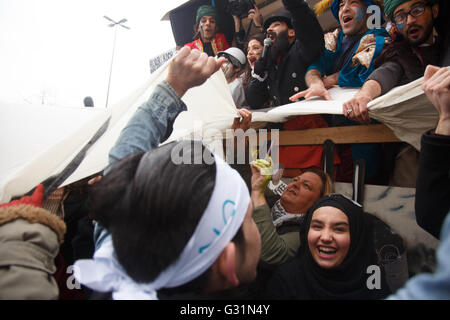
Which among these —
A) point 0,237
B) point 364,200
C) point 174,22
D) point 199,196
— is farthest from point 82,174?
point 174,22

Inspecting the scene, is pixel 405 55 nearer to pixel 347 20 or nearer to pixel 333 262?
pixel 347 20

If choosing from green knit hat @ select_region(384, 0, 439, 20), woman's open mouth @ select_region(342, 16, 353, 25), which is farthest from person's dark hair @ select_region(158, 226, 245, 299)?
woman's open mouth @ select_region(342, 16, 353, 25)

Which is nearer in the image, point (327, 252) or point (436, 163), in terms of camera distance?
point (436, 163)

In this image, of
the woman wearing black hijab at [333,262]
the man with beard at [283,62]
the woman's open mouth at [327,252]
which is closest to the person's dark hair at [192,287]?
the woman wearing black hijab at [333,262]

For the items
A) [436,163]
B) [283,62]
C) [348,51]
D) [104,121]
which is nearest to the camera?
[436,163]

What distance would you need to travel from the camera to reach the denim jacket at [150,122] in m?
0.85

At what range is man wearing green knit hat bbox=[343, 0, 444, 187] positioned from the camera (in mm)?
1295

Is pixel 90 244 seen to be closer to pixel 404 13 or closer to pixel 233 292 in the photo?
pixel 233 292

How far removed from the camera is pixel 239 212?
23.2 inches

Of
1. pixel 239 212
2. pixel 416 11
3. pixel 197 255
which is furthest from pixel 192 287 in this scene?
pixel 416 11

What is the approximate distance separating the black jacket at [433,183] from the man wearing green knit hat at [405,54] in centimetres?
52

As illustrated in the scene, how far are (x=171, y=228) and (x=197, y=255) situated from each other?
91 mm

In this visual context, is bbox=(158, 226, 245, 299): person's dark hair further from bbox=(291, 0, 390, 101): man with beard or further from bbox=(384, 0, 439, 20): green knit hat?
bbox=(384, 0, 439, 20): green knit hat

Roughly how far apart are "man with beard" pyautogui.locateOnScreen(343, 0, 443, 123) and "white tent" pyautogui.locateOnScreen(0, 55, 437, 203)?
0.08 metres
